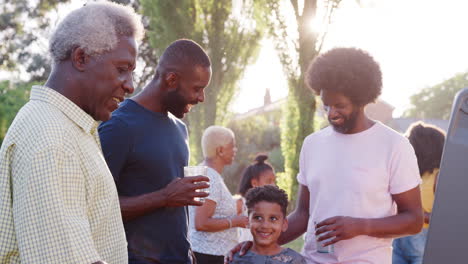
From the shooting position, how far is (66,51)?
1.93m

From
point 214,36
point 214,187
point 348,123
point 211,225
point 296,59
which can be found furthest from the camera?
point 214,36

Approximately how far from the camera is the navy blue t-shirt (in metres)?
2.73

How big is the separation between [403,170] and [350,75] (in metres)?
0.61

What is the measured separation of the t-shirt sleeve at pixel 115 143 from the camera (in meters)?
2.67

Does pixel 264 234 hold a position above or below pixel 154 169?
below

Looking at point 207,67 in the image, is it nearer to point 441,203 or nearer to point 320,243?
point 320,243

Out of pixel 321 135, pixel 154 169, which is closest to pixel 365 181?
pixel 321 135

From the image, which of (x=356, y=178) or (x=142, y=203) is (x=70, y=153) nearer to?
(x=142, y=203)

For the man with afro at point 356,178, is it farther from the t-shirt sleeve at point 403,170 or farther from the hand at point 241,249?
the hand at point 241,249

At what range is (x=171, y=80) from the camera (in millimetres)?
3154

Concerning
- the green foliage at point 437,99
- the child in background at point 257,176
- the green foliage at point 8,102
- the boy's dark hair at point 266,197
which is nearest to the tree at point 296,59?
the child in background at point 257,176

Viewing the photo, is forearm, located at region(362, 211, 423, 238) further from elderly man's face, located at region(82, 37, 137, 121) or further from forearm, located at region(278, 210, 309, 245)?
elderly man's face, located at region(82, 37, 137, 121)

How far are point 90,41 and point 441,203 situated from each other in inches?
49.4

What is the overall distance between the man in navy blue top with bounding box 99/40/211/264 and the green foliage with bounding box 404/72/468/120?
7459 cm
